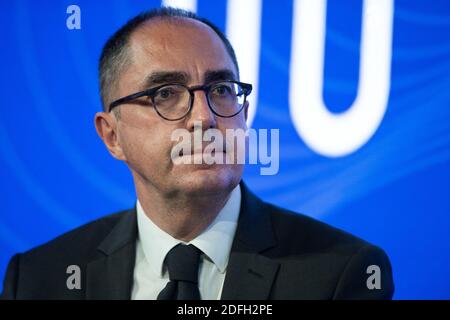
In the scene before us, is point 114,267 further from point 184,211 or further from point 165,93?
point 165,93

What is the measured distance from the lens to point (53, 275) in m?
2.29

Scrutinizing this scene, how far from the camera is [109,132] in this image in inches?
92.2

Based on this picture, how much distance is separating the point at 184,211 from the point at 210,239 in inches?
4.8

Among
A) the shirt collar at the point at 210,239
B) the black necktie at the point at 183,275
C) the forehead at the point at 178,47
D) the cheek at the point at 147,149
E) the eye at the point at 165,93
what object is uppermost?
the forehead at the point at 178,47

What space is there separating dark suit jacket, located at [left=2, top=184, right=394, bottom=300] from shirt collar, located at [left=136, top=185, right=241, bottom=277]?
1.3 inches

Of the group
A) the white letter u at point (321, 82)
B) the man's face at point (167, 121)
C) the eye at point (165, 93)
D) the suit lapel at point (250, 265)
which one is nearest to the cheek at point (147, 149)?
the man's face at point (167, 121)

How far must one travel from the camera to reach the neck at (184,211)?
7.00 feet

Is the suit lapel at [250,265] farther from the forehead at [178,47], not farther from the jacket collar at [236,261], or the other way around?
the forehead at [178,47]

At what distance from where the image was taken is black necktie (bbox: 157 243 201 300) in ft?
6.80

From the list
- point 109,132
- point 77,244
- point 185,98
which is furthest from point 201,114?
point 77,244

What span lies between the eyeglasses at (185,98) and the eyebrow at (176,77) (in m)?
0.02

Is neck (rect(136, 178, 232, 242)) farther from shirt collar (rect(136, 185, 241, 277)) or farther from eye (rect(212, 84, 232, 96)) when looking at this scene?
eye (rect(212, 84, 232, 96))

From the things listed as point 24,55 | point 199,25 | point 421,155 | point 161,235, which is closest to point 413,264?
point 421,155

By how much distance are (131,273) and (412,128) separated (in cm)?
108
